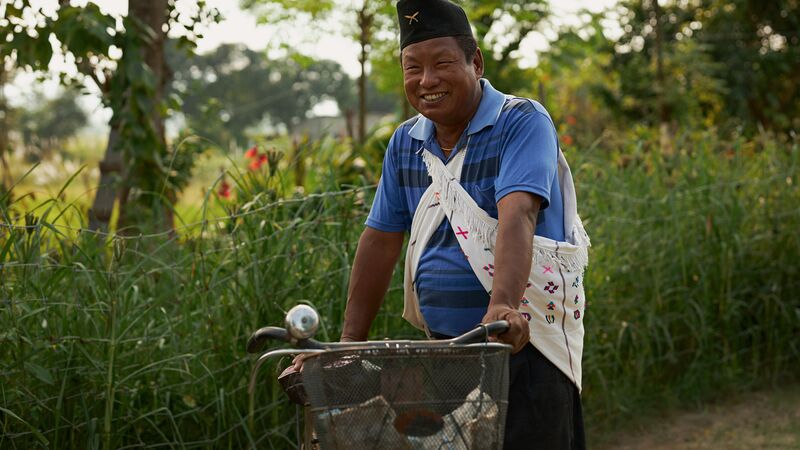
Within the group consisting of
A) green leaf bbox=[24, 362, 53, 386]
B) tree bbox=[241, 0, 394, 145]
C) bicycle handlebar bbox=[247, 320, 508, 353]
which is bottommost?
green leaf bbox=[24, 362, 53, 386]

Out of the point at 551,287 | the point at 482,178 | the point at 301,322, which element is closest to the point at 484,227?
the point at 482,178

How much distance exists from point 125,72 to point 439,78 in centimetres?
343

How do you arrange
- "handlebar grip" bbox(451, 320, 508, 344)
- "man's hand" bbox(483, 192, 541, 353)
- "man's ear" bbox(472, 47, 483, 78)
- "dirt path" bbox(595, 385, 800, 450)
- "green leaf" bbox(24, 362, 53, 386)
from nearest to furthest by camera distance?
"handlebar grip" bbox(451, 320, 508, 344) < "man's hand" bbox(483, 192, 541, 353) < "man's ear" bbox(472, 47, 483, 78) < "green leaf" bbox(24, 362, 53, 386) < "dirt path" bbox(595, 385, 800, 450)

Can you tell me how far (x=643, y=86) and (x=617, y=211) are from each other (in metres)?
12.4

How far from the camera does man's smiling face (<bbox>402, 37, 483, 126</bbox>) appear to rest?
9.37 ft

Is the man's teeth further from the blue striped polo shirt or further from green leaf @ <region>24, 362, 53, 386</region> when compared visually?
green leaf @ <region>24, 362, 53, 386</region>

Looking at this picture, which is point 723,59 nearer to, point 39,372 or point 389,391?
point 39,372

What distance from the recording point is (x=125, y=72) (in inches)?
233

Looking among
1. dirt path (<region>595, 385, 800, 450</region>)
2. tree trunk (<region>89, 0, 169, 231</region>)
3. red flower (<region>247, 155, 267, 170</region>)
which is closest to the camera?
red flower (<region>247, 155, 267, 170</region>)

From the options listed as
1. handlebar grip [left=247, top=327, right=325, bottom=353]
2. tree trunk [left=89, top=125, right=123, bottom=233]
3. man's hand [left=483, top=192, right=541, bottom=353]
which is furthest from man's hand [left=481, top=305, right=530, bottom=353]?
tree trunk [left=89, top=125, right=123, bottom=233]

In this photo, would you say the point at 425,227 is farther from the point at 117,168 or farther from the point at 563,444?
the point at 117,168

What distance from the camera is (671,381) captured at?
255 inches

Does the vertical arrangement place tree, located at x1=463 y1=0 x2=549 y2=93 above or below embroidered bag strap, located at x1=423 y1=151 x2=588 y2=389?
above

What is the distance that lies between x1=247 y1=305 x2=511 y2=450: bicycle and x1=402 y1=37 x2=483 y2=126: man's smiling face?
2.55 feet
